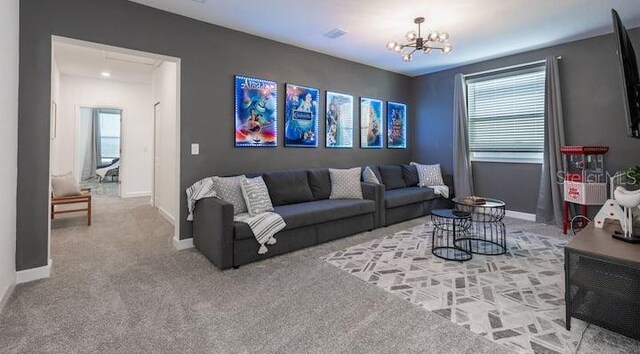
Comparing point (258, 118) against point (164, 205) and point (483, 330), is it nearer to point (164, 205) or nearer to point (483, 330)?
point (164, 205)

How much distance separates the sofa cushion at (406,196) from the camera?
4617 mm

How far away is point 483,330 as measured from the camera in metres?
1.98

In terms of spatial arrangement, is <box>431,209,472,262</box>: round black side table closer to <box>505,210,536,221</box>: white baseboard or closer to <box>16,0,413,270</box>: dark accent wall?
<box>505,210,536,221</box>: white baseboard

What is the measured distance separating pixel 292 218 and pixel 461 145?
12.2 feet

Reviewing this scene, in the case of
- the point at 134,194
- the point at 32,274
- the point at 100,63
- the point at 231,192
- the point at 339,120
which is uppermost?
the point at 100,63

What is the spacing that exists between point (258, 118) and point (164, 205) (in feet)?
7.90

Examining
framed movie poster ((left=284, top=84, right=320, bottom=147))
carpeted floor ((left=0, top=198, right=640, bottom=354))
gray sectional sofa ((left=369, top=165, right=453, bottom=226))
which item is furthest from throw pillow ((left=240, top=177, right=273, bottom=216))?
gray sectional sofa ((left=369, top=165, right=453, bottom=226))

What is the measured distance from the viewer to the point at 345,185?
4484mm

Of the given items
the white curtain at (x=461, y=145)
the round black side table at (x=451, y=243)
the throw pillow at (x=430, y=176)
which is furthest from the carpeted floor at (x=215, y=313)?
the white curtain at (x=461, y=145)

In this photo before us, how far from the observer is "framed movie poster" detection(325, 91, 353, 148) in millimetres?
5098

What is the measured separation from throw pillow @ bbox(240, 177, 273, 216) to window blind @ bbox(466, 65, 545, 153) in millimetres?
4027

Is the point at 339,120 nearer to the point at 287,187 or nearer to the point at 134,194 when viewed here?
the point at 287,187

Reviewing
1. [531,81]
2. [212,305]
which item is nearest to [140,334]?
[212,305]

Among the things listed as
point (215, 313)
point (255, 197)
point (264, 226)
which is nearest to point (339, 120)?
point (255, 197)
